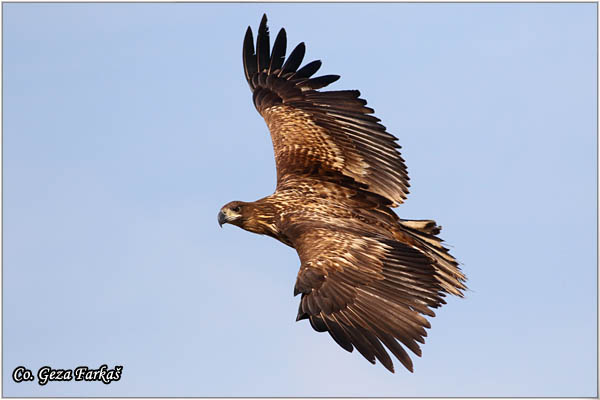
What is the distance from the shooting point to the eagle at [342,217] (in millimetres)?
10914

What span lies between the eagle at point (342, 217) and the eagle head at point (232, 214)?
0.02 metres

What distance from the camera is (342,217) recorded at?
12.9 metres

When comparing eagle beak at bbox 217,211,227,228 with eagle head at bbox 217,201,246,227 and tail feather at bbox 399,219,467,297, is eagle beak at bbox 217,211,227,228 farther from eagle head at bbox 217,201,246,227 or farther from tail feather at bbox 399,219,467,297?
tail feather at bbox 399,219,467,297

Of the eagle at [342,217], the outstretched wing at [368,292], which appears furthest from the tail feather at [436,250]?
the outstretched wing at [368,292]

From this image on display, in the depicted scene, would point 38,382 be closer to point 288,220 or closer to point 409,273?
point 288,220

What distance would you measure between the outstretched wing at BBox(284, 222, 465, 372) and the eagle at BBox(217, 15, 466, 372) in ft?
0.04

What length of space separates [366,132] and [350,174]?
26.6 inches

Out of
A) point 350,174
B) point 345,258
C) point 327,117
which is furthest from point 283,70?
point 345,258

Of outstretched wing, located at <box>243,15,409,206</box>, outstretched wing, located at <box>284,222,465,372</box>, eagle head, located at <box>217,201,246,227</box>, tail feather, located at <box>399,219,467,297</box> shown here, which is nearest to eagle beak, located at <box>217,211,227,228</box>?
eagle head, located at <box>217,201,246,227</box>

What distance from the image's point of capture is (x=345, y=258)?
Answer: 1152 centimetres

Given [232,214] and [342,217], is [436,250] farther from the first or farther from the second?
[232,214]

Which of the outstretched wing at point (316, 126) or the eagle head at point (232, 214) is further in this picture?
the outstretched wing at point (316, 126)

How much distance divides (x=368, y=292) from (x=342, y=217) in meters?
1.92

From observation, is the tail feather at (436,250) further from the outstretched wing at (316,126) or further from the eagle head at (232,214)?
the eagle head at (232,214)
